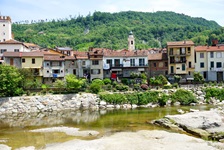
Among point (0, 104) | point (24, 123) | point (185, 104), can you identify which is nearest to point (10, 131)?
point (24, 123)

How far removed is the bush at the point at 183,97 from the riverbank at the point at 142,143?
86.6 feet

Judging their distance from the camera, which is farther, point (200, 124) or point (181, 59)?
point (181, 59)

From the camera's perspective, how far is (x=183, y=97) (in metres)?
57.8

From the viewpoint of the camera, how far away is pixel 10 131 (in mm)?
37312

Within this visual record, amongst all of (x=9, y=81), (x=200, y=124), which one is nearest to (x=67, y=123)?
(x=9, y=81)

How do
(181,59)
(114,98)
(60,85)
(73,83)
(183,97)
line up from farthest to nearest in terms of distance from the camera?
(181,59) < (60,85) < (73,83) < (183,97) < (114,98)

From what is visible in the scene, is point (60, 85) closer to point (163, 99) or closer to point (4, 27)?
point (163, 99)

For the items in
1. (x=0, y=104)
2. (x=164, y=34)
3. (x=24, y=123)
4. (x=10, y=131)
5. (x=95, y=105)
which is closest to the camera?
(x=10, y=131)

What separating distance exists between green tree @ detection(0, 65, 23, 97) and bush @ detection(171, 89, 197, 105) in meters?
31.7

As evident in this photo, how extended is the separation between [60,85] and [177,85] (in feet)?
85.0

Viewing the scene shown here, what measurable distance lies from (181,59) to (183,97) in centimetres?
2004

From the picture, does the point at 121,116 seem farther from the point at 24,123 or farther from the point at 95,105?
the point at 24,123

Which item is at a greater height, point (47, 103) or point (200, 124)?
point (47, 103)

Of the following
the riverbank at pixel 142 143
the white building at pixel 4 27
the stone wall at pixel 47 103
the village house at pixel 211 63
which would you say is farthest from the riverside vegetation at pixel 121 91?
the white building at pixel 4 27
